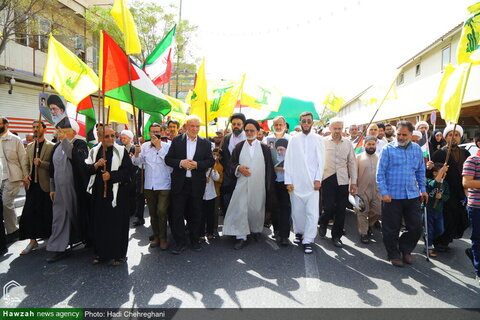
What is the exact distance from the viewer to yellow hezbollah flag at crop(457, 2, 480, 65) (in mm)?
3701

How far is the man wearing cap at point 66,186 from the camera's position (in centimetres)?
414

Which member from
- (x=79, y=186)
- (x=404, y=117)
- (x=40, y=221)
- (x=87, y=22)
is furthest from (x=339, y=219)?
(x=87, y=22)

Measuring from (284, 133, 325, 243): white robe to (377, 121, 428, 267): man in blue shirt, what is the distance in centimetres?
96

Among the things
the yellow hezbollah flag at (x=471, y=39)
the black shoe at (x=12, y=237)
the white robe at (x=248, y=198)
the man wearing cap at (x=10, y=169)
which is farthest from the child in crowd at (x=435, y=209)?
the black shoe at (x=12, y=237)

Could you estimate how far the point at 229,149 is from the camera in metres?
5.35

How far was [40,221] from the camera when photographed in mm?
4488

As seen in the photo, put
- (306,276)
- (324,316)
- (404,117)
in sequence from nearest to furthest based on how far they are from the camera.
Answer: (324,316)
(306,276)
(404,117)

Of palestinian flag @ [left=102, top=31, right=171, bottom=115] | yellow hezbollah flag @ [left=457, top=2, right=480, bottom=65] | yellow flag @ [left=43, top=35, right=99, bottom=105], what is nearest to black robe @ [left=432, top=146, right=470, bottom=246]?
yellow hezbollah flag @ [left=457, top=2, right=480, bottom=65]

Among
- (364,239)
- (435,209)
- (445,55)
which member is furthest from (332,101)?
(445,55)

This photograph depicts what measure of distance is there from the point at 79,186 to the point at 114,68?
67.6 inches

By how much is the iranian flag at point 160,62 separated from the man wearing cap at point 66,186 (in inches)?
93.8

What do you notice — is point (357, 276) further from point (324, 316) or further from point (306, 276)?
point (324, 316)

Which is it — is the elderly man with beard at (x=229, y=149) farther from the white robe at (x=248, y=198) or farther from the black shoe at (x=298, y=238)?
the black shoe at (x=298, y=238)

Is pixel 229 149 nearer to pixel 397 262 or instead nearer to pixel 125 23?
pixel 125 23
